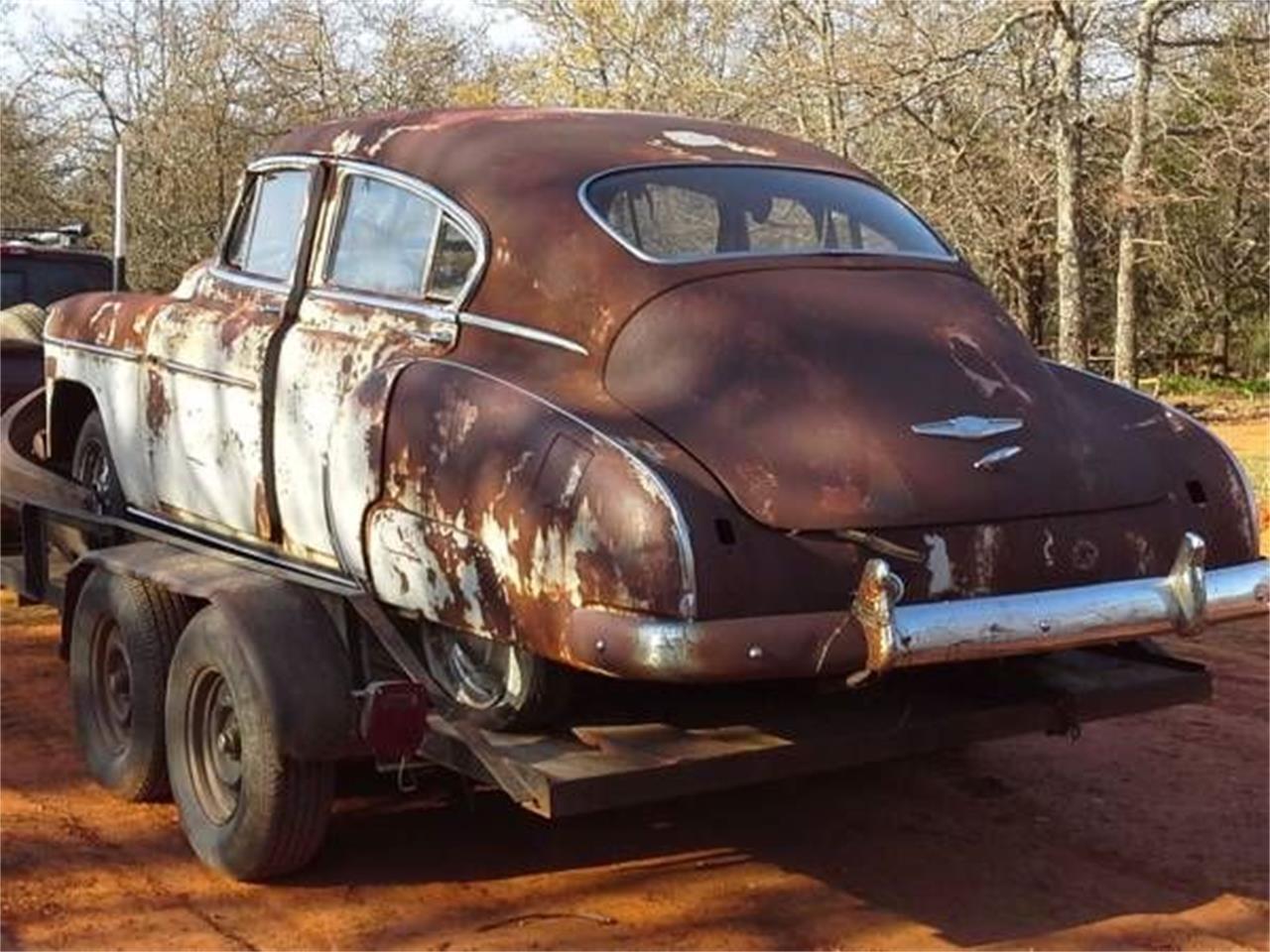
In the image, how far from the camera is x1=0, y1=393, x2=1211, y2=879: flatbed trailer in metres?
4.47

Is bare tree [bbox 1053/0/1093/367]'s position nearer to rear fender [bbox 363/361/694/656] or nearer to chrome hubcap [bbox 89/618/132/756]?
chrome hubcap [bbox 89/618/132/756]

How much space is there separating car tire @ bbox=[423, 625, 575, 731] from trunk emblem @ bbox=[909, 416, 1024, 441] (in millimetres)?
1167

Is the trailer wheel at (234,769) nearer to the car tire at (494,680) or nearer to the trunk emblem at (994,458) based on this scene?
the car tire at (494,680)

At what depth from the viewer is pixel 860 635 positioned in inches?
170

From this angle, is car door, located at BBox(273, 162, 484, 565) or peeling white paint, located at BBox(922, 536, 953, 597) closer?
peeling white paint, located at BBox(922, 536, 953, 597)

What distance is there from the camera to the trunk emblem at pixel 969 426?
185 inches

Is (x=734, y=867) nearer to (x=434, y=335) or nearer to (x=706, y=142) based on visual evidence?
(x=434, y=335)

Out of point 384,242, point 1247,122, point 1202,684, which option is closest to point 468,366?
point 384,242

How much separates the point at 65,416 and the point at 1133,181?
14.3m

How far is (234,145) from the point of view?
25641 millimetres

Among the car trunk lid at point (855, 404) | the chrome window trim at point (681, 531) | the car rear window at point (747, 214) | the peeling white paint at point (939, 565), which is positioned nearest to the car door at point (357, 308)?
the car rear window at point (747, 214)

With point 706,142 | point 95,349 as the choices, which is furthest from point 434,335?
point 95,349

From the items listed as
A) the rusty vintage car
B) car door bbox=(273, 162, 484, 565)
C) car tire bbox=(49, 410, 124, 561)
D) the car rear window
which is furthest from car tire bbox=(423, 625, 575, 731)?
car tire bbox=(49, 410, 124, 561)

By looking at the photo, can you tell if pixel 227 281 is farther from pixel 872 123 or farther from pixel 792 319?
pixel 872 123
